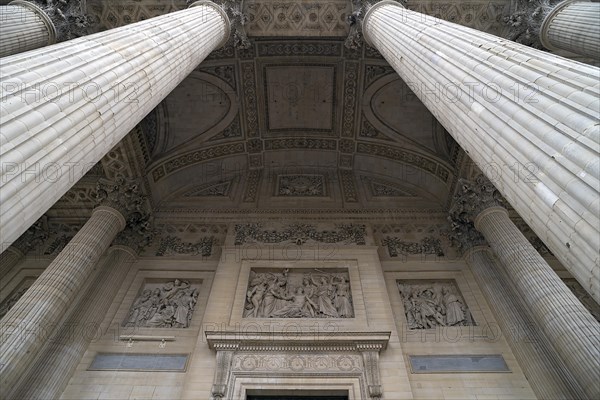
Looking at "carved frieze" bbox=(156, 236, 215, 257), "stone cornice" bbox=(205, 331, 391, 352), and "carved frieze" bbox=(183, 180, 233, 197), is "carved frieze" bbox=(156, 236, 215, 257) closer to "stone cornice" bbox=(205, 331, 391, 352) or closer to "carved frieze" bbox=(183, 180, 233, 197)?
"carved frieze" bbox=(183, 180, 233, 197)

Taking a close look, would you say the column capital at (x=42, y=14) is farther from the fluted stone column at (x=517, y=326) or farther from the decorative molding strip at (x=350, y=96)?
the fluted stone column at (x=517, y=326)

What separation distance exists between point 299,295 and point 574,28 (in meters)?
7.05

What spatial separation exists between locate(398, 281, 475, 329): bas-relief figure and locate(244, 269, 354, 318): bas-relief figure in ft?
4.43

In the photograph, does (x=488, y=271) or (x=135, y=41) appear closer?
(x=135, y=41)

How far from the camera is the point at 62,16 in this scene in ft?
26.7

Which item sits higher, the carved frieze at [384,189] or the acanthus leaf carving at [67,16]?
the carved frieze at [384,189]

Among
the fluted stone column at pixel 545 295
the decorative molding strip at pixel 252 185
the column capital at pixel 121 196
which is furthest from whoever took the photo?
the decorative molding strip at pixel 252 185

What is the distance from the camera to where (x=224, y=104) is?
12.2 metres

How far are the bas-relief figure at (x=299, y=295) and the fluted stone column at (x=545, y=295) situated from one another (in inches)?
123

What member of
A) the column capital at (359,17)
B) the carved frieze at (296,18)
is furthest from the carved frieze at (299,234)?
the carved frieze at (296,18)

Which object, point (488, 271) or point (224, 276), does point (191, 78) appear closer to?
point (224, 276)

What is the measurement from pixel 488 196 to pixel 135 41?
7.77m

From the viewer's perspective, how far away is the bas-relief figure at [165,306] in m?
8.27

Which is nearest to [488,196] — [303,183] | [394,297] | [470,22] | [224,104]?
[394,297]
